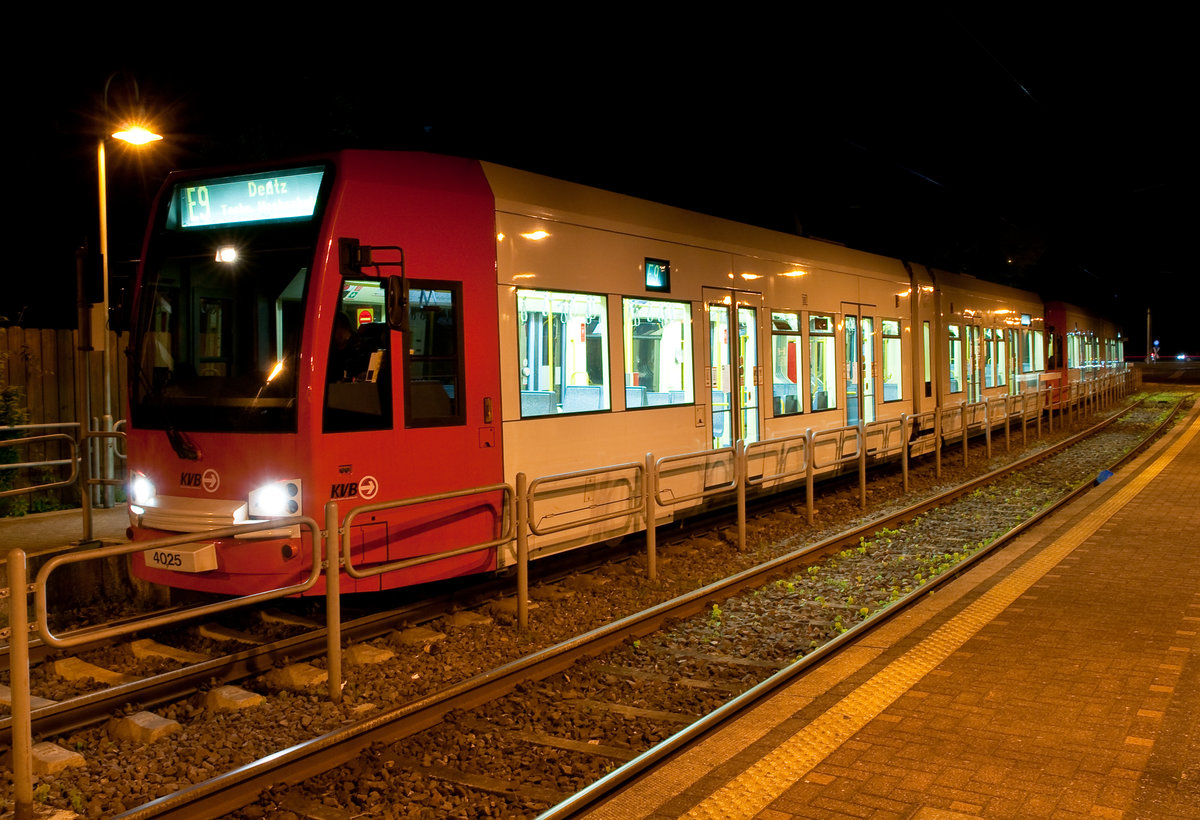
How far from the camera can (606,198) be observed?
8820 mm

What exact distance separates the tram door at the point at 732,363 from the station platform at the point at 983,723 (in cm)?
332

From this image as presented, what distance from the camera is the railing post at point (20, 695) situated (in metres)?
4.01

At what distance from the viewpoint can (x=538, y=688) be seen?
5832mm

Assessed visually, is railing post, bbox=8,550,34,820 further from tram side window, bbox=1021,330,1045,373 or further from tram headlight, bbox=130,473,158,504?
tram side window, bbox=1021,330,1045,373

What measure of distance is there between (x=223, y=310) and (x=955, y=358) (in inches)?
570

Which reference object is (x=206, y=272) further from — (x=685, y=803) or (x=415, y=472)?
(x=685, y=803)

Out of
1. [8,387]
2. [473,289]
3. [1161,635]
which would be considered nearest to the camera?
[1161,635]

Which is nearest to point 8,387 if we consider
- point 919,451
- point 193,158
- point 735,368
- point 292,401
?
point 193,158

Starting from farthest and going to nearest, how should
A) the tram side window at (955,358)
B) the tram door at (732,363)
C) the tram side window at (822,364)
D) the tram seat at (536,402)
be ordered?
the tram side window at (955,358) < the tram side window at (822,364) < the tram door at (732,363) < the tram seat at (536,402)

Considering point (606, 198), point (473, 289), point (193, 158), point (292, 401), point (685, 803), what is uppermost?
point (193, 158)

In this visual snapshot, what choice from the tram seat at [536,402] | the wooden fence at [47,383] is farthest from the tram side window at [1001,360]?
the wooden fence at [47,383]

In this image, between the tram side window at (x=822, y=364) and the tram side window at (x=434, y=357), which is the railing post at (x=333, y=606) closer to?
the tram side window at (x=434, y=357)

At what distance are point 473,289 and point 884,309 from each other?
30.2ft

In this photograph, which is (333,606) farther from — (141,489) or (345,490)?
(141,489)
